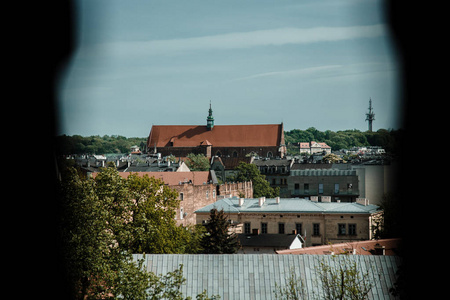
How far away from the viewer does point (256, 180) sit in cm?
5891

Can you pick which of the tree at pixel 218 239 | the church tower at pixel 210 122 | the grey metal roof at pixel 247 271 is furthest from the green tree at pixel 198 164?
the grey metal roof at pixel 247 271

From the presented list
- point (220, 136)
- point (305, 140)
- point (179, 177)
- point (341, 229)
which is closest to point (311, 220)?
point (341, 229)

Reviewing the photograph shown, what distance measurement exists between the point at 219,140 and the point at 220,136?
2.64 feet

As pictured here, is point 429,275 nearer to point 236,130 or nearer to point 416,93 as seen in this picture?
point 416,93

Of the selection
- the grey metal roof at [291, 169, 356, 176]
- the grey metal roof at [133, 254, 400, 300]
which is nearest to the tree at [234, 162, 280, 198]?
the grey metal roof at [291, 169, 356, 176]

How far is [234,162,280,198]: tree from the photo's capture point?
5703 cm

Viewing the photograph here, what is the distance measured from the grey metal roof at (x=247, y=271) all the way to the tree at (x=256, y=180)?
43.5 m

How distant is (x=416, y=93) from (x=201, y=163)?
230 ft

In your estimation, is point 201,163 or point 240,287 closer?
point 240,287

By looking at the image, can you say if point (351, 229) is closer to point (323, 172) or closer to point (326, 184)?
point (326, 184)

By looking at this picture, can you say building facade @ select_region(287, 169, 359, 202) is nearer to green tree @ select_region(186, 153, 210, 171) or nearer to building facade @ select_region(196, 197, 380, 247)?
building facade @ select_region(196, 197, 380, 247)

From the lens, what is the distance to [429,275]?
1180 mm

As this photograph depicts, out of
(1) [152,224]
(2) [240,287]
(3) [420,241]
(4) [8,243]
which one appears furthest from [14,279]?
(1) [152,224]

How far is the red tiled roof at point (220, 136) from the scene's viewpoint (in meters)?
94.2
